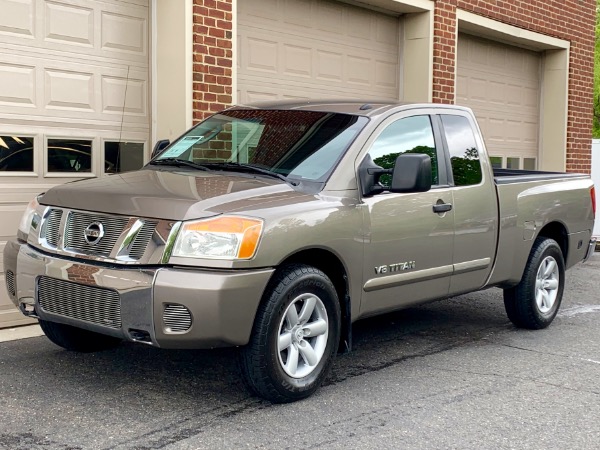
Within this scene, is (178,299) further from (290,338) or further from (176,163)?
(176,163)

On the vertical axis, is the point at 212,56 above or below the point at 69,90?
above

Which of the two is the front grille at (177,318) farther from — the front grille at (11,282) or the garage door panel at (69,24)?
the garage door panel at (69,24)

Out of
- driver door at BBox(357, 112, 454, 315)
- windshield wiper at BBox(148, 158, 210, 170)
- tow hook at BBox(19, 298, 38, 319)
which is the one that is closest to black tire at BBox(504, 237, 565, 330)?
driver door at BBox(357, 112, 454, 315)

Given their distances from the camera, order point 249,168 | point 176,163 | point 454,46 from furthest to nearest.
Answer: point 454,46 < point 176,163 < point 249,168

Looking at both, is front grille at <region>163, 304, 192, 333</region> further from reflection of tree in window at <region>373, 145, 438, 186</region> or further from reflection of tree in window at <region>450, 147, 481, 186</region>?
reflection of tree in window at <region>450, 147, 481, 186</region>

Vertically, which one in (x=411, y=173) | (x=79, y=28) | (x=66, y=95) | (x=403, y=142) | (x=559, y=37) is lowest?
(x=411, y=173)

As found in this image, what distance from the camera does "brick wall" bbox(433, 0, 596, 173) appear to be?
39.6ft

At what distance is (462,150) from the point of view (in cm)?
677

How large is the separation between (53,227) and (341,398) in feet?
6.63

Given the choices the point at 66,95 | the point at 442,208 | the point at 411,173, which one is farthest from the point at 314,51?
the point at 411,173

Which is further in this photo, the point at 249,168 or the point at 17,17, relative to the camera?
the point at 17,17

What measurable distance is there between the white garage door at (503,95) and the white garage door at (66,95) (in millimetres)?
6162

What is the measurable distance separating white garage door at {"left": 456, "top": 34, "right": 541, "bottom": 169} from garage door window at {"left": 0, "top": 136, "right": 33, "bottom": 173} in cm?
734

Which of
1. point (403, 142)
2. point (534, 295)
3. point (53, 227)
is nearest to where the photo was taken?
point (53, 227)
